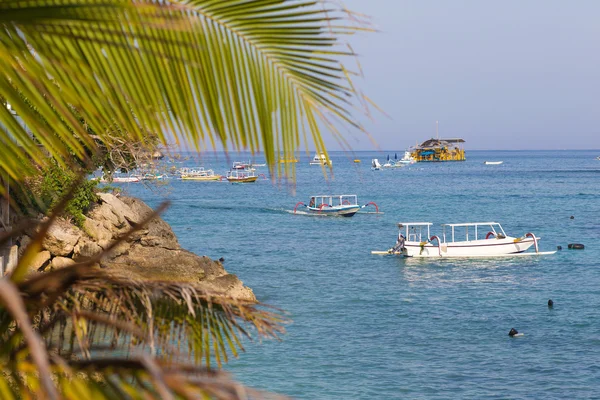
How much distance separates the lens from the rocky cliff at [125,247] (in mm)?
22734

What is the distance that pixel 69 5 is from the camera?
6.06 feet

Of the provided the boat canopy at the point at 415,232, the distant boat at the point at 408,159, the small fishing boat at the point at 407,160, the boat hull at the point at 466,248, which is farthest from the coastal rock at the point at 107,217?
the distant boat at the point at 408,159

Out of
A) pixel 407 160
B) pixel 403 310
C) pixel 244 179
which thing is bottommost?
pixel 403 310

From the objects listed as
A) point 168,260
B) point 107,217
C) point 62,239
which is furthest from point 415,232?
point 62,239

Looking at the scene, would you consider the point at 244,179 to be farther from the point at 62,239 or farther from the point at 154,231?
the point at 62,239

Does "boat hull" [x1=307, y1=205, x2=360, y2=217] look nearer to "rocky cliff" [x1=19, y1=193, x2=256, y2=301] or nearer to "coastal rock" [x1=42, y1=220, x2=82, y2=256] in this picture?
"rocky cliff" [x1=19, y1=193, x2=256, y2=301]

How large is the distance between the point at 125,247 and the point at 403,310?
10.8 meters

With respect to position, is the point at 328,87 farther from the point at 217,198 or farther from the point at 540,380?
the point at 217,198

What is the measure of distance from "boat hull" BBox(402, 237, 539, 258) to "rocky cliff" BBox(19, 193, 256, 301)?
14479 millimetres

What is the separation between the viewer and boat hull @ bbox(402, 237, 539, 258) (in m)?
41.0

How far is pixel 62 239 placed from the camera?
2273 centimetres

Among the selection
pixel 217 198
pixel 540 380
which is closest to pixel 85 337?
pixel 540 380

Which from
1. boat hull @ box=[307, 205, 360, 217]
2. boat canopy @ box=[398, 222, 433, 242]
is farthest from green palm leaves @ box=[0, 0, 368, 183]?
boat hull @ box=[307, 205, 360, 217]

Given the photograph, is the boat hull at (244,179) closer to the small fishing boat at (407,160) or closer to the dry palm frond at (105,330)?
the small fishing boat at (407,160)
